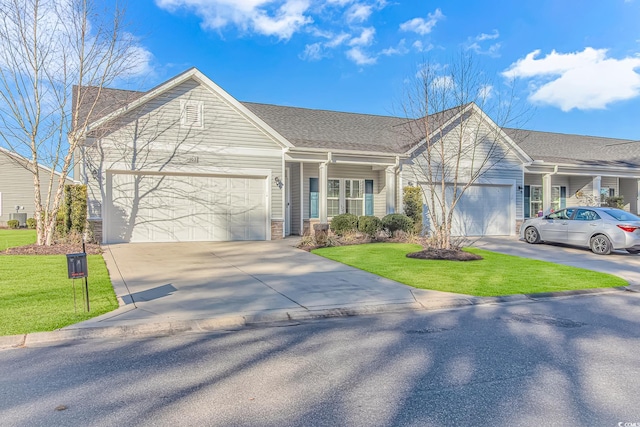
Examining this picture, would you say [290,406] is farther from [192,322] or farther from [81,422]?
[192,322]

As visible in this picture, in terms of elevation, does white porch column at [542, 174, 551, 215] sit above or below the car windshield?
above

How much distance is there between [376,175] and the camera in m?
19.8

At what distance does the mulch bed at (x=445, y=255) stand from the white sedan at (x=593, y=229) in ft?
14.2

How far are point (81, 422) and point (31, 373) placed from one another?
1.38 metres

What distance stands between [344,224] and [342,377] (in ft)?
41.1

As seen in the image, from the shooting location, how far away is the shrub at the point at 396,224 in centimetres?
1652

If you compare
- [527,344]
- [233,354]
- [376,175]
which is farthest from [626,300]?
[376,175]

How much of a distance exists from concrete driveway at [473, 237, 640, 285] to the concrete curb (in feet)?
11.6

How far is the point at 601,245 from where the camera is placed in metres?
13.2

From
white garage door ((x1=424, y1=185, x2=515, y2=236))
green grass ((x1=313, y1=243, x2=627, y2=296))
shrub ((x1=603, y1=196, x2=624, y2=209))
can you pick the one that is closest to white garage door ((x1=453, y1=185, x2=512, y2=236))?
white garage door ((x1=424, y1=185, x2=515, y2=236))

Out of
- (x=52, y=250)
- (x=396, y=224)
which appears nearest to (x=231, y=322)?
(x=52, y=250)

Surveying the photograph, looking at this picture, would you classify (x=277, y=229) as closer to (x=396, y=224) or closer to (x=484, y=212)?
(x=396, y=224)

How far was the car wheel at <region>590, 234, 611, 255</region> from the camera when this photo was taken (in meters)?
13.0

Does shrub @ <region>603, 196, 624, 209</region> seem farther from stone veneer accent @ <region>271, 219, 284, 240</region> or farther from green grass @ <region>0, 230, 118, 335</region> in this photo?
green grass @ <region>0, 230, 118, 335</region>
